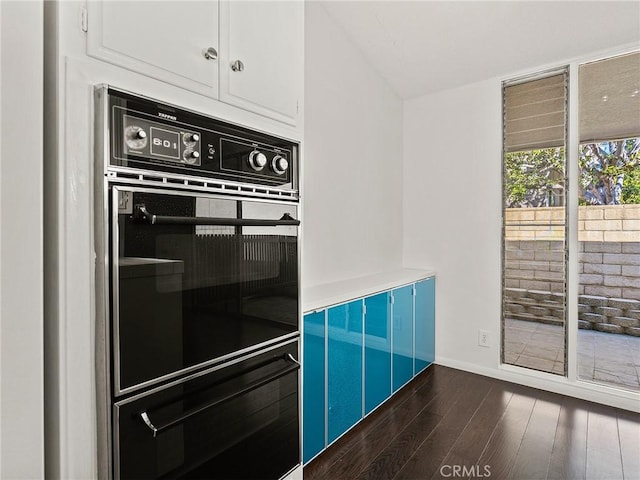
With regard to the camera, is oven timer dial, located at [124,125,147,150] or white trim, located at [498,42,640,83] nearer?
oven timer dial, located at [124,125,147,150]

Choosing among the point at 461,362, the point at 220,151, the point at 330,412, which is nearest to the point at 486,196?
the point at 461,362

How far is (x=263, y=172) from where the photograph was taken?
1306 mm

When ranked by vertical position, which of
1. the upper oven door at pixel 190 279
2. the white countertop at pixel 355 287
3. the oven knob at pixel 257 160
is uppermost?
the oven knob at pixel 257 160

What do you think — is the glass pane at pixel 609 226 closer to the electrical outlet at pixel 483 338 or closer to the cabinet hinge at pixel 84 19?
the electrical outlet at pixel 483 338

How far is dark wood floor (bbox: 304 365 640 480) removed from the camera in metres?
1.77

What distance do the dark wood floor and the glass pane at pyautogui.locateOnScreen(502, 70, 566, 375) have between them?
0.35m

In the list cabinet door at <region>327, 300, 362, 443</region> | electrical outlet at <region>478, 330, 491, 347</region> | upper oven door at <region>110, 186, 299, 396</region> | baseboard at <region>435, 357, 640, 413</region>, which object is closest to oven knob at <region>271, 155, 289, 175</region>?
upper oven door at <region>110, 186, 299, 396</region>

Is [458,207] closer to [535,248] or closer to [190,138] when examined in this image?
[535,248]

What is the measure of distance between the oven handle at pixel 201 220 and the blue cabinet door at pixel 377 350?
96 centimetres

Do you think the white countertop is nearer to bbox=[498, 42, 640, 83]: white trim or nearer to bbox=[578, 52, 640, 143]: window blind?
bbox=[578, 52, 640, 143]: window blind

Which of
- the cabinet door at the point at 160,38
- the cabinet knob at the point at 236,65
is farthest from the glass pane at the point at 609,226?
the cabinet door at the point at 160,38

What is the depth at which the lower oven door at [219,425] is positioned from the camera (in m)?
0.95

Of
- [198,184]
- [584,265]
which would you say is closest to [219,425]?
[198,184]

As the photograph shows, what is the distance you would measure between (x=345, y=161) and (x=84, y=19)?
188cm
